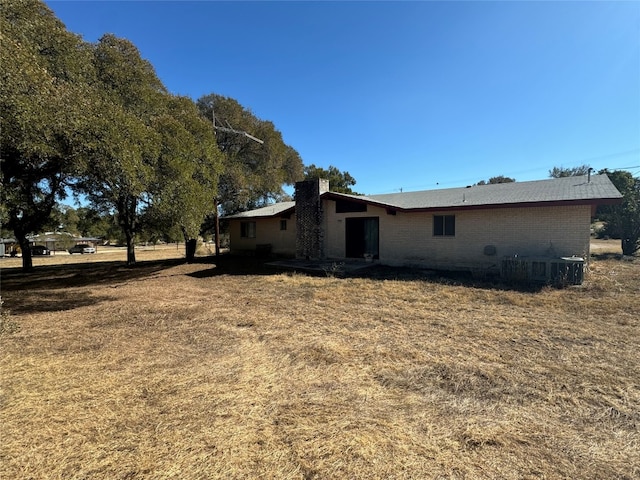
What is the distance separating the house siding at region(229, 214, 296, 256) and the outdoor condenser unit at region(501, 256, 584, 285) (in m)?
10.6

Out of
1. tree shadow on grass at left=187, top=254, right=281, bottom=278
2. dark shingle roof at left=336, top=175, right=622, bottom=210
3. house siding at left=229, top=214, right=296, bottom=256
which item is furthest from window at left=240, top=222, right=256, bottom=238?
dark shingle roof at left=336, top=175, right=622, bottom=210

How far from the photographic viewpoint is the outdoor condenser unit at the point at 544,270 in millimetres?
9398

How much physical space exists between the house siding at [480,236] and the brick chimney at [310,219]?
908mm

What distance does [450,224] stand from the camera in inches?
511

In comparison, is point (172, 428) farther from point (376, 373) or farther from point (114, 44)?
point (114, 44)

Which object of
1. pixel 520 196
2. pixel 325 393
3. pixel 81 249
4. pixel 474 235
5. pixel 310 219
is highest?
pixel 520 196

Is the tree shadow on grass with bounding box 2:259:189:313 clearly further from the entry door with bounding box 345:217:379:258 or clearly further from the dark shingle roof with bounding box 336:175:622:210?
the dark shingle roof with bounding box 336:175:622:210

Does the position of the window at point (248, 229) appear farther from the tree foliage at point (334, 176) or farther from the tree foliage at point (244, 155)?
the tree foliage at point (334, 176)

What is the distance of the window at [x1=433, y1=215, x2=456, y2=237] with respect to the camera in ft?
42.4

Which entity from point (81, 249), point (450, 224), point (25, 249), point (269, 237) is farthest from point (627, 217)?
point (81, 249)

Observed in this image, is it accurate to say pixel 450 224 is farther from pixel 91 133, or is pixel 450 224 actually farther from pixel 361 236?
pixel 91 133

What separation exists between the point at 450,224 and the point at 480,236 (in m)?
1.21

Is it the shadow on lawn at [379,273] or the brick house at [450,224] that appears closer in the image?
the shadow on lawn at [379,273]

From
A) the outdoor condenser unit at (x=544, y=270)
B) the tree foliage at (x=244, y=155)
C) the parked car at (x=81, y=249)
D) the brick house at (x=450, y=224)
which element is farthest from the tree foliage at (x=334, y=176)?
the parked car at (x=81, y=249)
